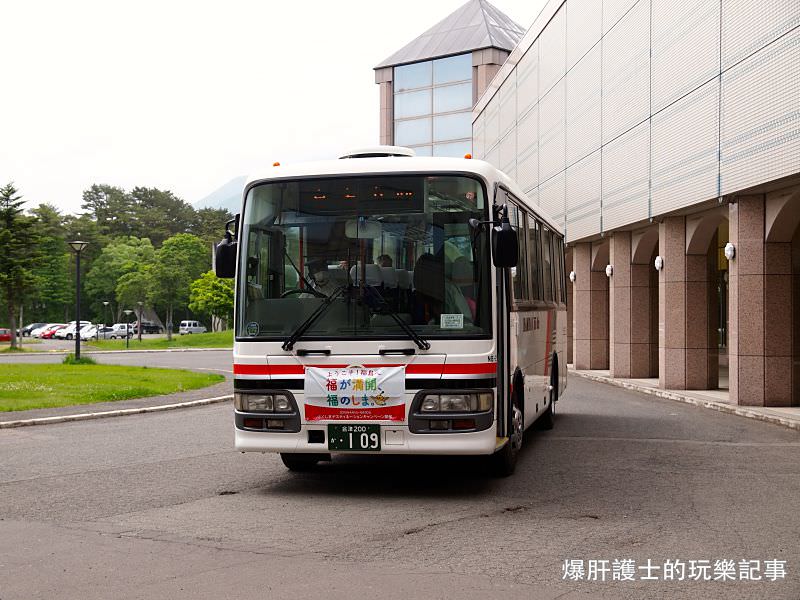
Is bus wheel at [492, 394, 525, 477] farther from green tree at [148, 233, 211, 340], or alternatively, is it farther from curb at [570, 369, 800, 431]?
green tree at [148, 233, 211, 340]

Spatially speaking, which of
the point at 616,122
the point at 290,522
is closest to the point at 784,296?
the point at 616,122

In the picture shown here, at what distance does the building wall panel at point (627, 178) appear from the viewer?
25031 millimetres

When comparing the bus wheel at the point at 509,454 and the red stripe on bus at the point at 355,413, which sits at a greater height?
the red stripe on bus at the point at 355,413

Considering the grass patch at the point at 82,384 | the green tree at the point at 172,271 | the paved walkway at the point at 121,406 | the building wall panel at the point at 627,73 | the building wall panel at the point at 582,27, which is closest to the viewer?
the paved walkway at the point at 121,406

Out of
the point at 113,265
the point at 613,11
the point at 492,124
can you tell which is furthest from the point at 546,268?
the point at 113,265

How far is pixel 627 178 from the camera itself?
26.6 m

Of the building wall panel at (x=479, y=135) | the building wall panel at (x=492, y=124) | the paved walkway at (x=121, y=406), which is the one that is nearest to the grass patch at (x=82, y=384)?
the paved walkway at (x=121, y=406)

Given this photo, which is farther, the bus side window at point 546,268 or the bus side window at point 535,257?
the bus side window at point 546,268

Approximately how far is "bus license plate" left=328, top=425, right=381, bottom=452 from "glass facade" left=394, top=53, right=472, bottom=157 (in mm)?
48717

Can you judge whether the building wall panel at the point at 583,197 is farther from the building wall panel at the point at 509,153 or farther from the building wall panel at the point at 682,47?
the building wall panel at the point at 509,153

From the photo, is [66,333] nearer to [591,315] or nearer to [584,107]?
[591,315]

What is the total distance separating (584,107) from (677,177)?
899 cm

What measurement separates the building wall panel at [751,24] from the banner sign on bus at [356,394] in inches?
425

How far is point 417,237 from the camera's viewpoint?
30.6 feet
